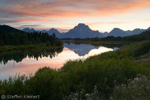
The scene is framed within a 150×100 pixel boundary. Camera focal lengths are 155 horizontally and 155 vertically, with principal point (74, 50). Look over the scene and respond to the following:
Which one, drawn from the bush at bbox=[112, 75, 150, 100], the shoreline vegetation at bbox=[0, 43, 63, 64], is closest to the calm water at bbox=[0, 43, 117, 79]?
the shoreline vegetation at bbox=[0, 43, 63, 64]

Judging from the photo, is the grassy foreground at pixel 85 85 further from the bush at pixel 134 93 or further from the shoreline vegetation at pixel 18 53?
the shoreline vegetation at pixel 18 53

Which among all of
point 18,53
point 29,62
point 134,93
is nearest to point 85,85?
point 134,93

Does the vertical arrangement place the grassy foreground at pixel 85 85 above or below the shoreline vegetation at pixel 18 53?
above

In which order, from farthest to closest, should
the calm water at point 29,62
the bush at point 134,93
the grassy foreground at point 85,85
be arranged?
the calm water at point 29,62
the grassy foreground at point 85,85
the bush at point 134,93

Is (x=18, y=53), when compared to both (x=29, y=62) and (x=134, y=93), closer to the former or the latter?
(x=29, y=62)

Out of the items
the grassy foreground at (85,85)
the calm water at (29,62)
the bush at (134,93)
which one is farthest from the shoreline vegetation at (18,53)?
the bush at (134,93)

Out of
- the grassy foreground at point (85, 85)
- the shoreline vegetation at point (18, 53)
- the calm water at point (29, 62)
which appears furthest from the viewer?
the shoreline vegetation at point (18, 53)

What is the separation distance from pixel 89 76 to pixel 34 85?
386cm

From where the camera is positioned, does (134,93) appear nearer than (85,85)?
Yes

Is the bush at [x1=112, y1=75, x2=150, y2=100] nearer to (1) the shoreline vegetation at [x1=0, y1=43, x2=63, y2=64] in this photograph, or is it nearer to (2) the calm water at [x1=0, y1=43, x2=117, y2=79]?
(2) the calm water at [x1=0, y1=43, x2=117, y2=79]

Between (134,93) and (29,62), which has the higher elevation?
(134,93)

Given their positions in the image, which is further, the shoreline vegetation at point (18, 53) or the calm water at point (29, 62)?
the shoreline vegetation at point (18, 53)

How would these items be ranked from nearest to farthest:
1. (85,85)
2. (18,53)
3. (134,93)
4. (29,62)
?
(134,93), (85,85), (29,62), (18,53)

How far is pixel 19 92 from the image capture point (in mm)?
9023
